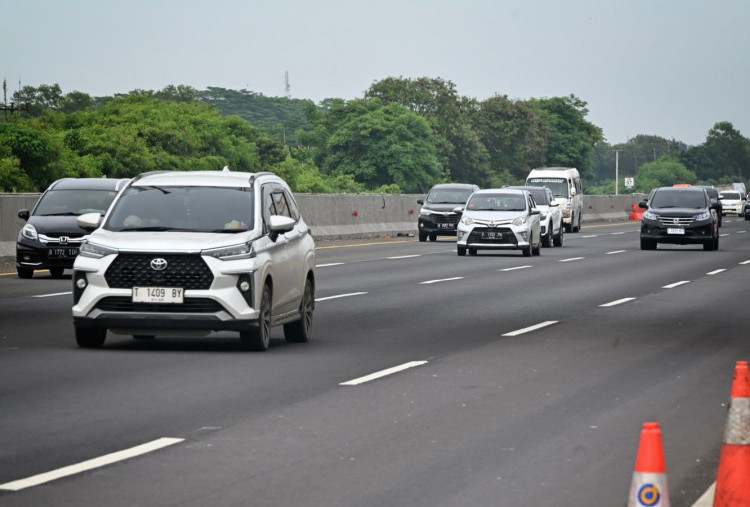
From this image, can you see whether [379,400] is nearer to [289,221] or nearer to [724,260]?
[289,221]

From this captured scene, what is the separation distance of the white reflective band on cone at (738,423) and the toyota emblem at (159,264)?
26.2 feet

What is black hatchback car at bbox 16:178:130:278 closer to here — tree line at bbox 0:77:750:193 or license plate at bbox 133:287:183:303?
license plate at bbox 133:287:183:303

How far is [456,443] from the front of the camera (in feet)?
30.7

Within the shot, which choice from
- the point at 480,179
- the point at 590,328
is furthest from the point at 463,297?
the point at 480,179

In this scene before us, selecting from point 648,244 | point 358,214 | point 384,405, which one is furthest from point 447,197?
point 384,405

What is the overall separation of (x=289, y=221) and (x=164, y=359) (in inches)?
76.0

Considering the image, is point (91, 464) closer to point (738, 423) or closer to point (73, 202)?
point (738, 423)

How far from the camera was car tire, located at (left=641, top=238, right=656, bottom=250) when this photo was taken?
41.6 m

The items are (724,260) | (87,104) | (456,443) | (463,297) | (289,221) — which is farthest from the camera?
(87,104)

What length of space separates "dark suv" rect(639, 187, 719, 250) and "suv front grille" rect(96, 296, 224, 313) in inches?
1092

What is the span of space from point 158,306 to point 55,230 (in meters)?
12.1

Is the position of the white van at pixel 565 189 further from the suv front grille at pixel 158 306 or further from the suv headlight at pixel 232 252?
the suv front grille at pixel 158 306

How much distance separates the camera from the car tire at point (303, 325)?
1584 cm

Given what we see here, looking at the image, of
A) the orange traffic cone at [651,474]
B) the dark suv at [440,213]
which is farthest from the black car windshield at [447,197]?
the orange traffic cone at [651,474]
